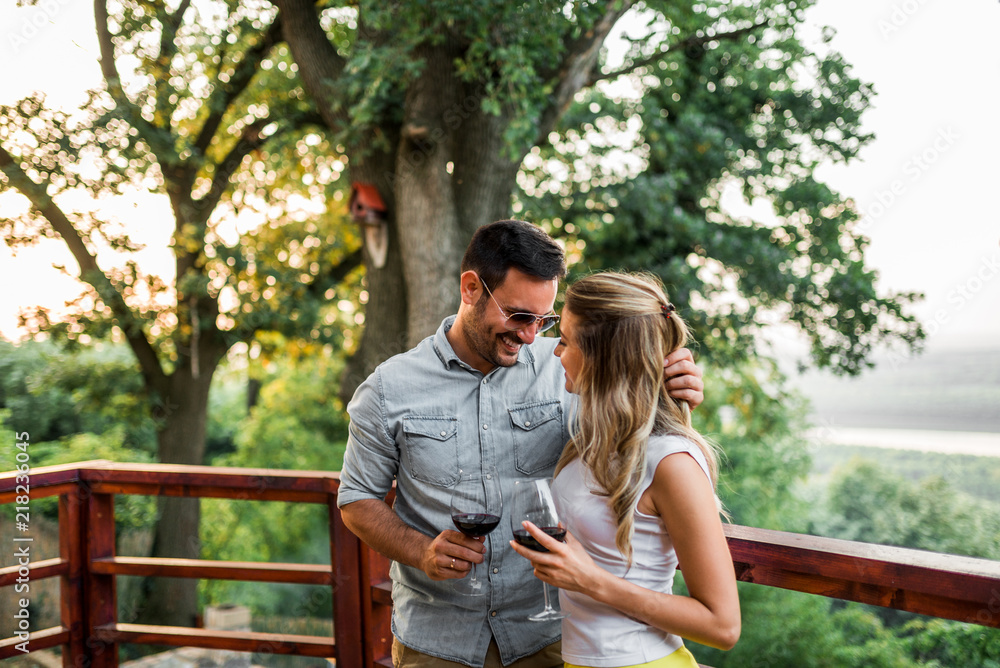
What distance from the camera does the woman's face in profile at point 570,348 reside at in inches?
62.4

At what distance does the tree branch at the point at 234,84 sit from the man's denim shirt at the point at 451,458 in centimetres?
638

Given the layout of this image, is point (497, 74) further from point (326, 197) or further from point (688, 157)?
point (326, 197)

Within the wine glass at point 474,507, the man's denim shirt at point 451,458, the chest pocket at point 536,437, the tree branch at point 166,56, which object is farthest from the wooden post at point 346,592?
the tree branch at point 166,56

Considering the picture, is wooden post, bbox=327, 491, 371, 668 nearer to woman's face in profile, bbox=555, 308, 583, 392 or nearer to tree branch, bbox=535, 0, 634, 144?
woman's face in profile, bbox=555, 308, 583, 392

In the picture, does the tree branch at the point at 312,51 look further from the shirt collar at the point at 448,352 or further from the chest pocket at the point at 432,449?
the chest pocket at the point at 432,449

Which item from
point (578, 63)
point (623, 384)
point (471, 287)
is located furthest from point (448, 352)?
point (578, 63)

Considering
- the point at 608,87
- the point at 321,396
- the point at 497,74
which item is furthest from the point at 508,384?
the point at 321,396

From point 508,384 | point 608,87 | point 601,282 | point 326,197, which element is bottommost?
point 508,384

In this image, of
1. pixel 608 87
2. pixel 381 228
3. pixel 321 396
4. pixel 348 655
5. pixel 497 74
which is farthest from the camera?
pixel 321 396

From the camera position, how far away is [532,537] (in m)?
1.37

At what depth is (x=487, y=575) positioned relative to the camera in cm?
174

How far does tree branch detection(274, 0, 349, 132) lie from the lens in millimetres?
5629

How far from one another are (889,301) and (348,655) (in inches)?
241

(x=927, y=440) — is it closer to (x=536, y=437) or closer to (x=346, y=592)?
(x=346, y=592)
